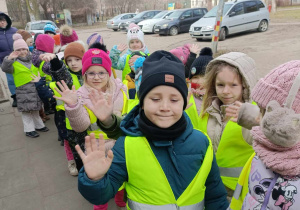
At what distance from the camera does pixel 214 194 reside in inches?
59.3

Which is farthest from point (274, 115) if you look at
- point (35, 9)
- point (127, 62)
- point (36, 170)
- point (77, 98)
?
point (35, 9)

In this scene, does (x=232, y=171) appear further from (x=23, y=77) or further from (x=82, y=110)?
(x=23, y=77)

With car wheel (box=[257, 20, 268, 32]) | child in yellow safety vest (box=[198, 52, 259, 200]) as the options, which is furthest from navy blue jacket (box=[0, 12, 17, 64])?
car wheel (box=[257, 20, 268, 32])

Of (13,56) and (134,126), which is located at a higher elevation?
(13,56)

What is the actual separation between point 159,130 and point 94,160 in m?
0.37

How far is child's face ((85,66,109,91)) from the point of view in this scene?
8.43 feet

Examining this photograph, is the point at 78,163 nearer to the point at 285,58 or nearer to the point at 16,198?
the point at 16,198

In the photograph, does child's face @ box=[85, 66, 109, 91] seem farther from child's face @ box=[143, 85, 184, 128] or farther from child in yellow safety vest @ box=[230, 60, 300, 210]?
child in yellow safety vest @ box=[230, 60, 300, 210]

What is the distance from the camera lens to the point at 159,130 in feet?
4.39

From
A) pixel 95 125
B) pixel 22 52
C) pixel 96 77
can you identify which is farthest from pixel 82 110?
pixel 22 52

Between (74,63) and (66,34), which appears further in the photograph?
(66,34)

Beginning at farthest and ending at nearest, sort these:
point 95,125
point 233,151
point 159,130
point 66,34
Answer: point 66,34
point 95,125
point 233,151
point 159,130

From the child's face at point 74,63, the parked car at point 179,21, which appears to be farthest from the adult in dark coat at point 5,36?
the parked car at point 179,21

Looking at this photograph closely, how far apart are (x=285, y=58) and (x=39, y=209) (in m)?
8.68
